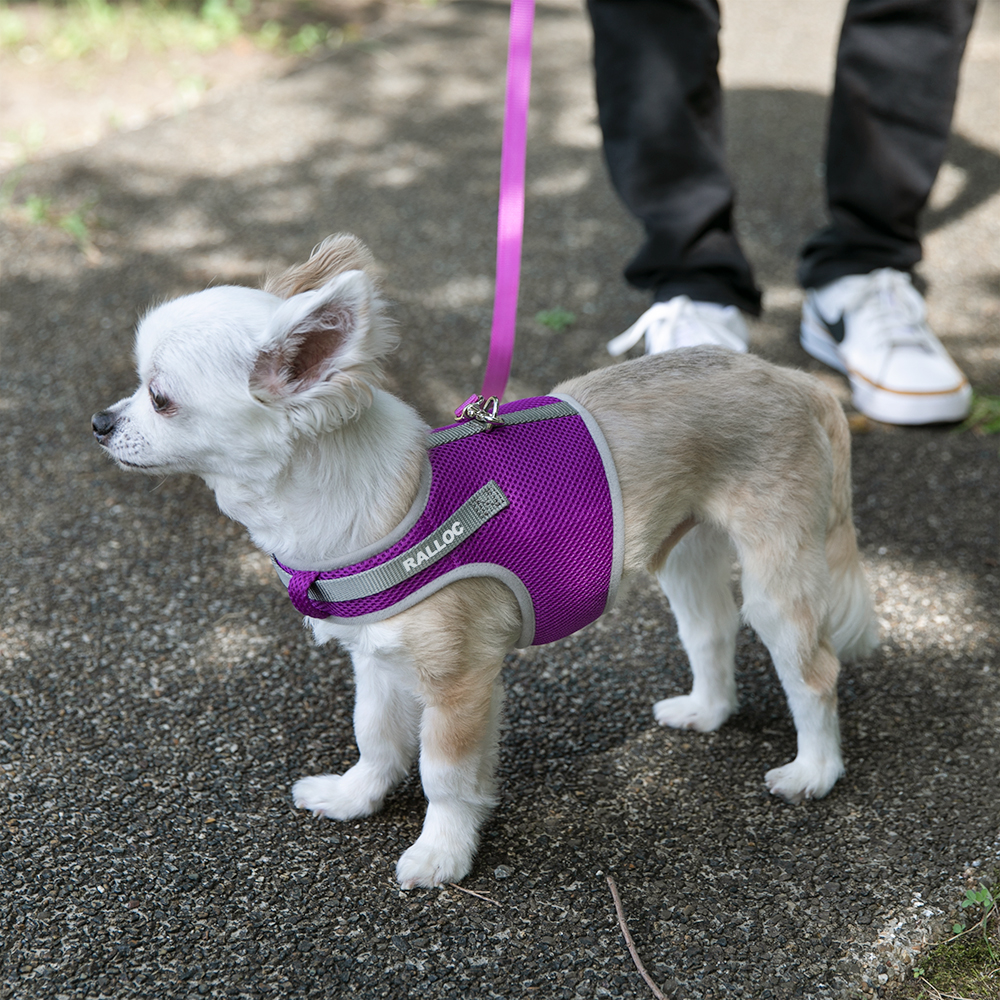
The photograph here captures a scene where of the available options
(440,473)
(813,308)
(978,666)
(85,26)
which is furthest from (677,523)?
(85,26)

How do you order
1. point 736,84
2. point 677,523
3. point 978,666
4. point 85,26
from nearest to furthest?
point 677,523, point 978,666, point 736,84, point 85,26

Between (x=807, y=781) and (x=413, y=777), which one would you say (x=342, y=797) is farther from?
(x=807, y=781)

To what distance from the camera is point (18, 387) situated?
3.98 metres

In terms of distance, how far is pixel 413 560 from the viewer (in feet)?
6.34

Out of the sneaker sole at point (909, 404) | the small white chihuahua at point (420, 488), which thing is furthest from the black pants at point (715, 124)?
the small white chihuahua at point (420, 488)

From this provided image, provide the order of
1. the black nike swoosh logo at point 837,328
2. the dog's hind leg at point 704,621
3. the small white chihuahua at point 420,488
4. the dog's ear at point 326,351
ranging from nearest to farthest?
the dog's ear at point 326,351
the small white chihuahua at point 420,488
the dog's hind leg at point 704,621
the black nike swoosh logo at point 837,328

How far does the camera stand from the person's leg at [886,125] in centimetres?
356

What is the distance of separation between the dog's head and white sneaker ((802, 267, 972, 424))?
2.47 metres

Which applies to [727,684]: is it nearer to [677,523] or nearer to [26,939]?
[677,523]

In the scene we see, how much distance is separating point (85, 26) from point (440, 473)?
670cm

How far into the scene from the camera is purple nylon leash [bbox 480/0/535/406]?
2.24m

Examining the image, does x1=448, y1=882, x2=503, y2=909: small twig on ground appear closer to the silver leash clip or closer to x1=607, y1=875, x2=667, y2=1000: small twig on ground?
x1=607, y1=875, x2=667, y2=1000: small twig on ground

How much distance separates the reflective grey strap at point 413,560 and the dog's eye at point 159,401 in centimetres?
40

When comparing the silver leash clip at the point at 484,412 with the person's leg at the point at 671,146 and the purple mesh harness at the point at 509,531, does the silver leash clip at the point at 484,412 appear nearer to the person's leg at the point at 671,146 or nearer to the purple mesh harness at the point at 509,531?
the purple mesh harness at the point at 509,531
